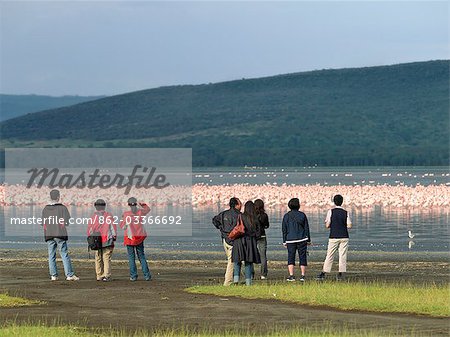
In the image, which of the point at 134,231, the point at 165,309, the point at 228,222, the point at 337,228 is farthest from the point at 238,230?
the point at 165,309

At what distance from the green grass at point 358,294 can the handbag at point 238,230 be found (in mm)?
950

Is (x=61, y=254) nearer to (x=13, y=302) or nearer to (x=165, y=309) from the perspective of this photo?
(x=13, y=302)

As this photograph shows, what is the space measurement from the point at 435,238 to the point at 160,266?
12.0 meters

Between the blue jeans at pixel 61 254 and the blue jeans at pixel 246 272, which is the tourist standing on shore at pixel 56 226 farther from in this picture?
the blue jeans at pixel 246 272

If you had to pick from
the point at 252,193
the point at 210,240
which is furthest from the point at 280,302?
the point at 252,193

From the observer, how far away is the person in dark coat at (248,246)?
21547mm

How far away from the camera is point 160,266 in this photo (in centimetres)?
2783

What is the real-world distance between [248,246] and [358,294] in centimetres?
309

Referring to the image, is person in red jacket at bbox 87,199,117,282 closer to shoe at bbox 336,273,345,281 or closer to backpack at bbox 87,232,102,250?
backpack at bbox 87,232,102,250

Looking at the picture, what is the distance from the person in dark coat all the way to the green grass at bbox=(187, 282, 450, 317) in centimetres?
53

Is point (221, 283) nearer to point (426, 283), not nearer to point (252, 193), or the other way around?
point (426, 283)

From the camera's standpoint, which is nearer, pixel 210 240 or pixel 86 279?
pixel 86 279

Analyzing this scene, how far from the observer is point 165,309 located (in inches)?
723

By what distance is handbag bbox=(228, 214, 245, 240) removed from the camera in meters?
21.5
